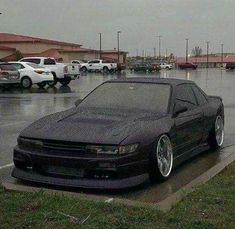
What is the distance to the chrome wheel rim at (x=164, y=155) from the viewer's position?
20.6 feet

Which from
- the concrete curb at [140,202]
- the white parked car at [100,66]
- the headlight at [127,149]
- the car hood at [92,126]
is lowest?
the white parked car at [100,66]

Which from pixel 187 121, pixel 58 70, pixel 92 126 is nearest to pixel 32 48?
pixel 58 70

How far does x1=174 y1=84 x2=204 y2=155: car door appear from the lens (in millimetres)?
7000

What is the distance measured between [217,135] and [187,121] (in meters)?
1.75

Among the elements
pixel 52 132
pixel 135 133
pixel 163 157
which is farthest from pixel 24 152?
pixel 163 157

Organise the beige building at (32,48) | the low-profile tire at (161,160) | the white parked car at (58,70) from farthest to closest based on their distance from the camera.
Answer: the beige building at (32,48) → the white parked car at (58,70) → the low-profile tire at (161,160)

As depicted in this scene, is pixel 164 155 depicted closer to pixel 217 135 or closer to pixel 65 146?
pixel 65 146

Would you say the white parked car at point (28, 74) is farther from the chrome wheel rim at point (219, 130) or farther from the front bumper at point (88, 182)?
the front bumper at point (88, 182)

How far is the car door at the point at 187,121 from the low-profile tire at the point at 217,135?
723mm

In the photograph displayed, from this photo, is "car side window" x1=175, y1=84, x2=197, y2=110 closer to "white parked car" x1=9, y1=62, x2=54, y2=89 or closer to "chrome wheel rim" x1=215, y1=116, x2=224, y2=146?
"chrome wheel rim" x1=215, y1=116, x2=224, y2=146

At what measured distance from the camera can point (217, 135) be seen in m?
8.82

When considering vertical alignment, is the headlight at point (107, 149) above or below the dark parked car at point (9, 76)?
above

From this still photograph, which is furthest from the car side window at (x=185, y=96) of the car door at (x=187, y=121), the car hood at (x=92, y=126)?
the car hood at (x=92, y=126)

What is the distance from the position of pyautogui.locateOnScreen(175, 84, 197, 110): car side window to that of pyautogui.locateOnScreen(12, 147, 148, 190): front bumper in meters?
1.77
